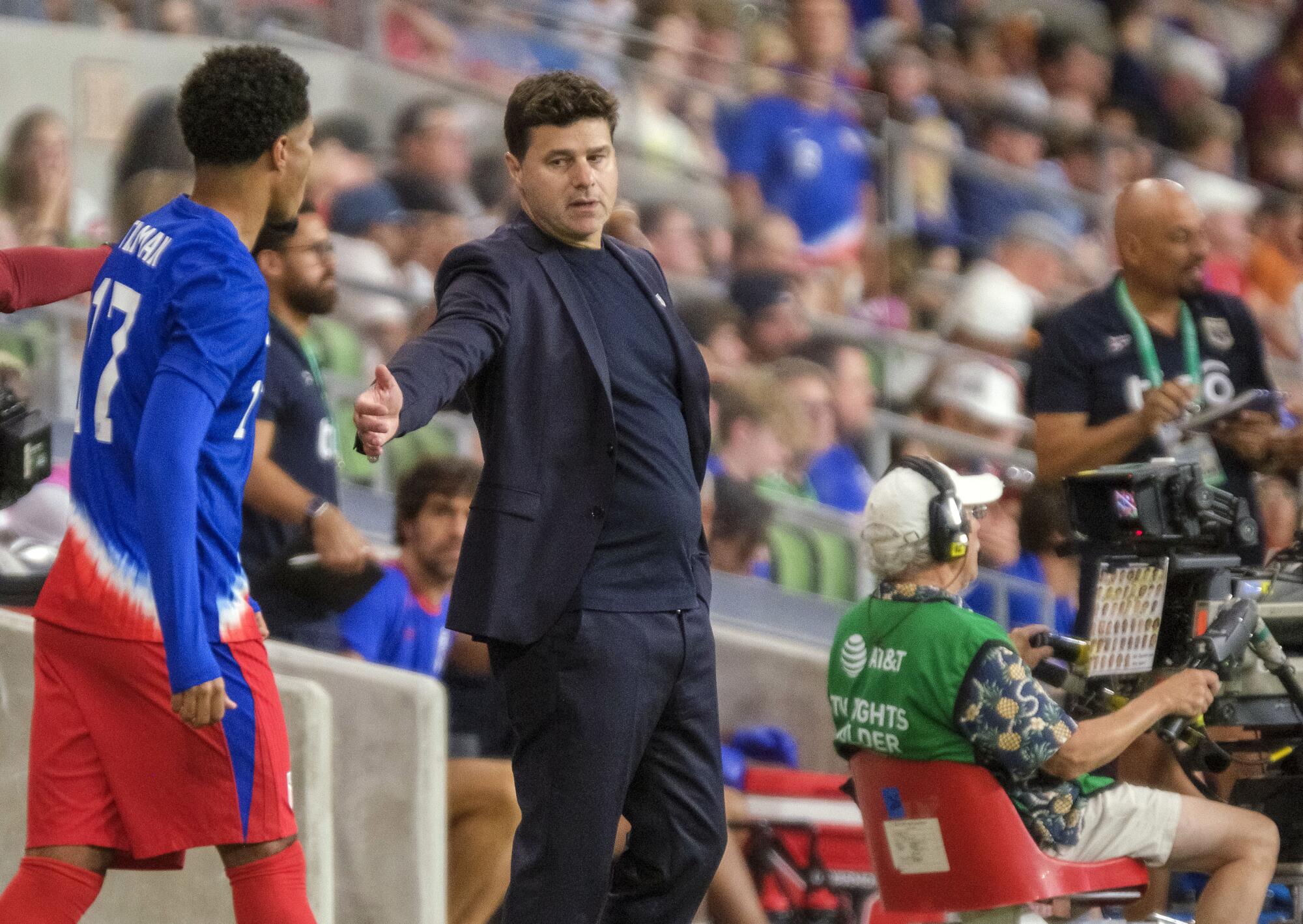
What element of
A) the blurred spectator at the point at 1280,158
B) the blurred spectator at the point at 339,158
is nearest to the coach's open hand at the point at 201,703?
the blurred spectator at the point at 339,158

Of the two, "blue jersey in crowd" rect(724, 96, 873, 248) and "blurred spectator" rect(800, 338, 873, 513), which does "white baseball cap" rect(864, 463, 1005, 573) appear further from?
"blue jersey in crowd" rect(724, 96, 873, 248)

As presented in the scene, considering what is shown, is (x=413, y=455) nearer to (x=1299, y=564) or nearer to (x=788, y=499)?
(x=788, y=499)

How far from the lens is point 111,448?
315cm

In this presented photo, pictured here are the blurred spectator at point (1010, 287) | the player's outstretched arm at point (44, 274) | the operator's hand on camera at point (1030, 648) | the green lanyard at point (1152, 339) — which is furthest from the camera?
the blurred spectator at point (1010, 287)

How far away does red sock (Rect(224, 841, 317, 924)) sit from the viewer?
313 centimetres

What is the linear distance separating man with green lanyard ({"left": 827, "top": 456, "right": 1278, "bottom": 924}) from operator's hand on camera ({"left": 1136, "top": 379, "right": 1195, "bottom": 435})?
2.23 ft

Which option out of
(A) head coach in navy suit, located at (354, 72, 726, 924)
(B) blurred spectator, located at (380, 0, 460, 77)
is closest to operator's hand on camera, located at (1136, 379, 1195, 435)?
(A) head coach in navy suit, located at (354, 72, 726, 924)

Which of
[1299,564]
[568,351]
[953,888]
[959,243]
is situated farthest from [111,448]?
[959,243]

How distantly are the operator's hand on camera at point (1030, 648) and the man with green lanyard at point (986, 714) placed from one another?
135 mm

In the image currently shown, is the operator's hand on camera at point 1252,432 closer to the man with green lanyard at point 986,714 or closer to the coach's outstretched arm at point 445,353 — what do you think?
the man with green lanyard at point 986,714

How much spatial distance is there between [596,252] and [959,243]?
19.1 ft

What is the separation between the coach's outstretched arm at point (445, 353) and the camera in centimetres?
280

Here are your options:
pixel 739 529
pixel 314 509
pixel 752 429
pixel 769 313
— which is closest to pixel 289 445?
pixel 314 509

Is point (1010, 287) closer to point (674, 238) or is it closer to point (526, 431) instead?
point (674, 238)
